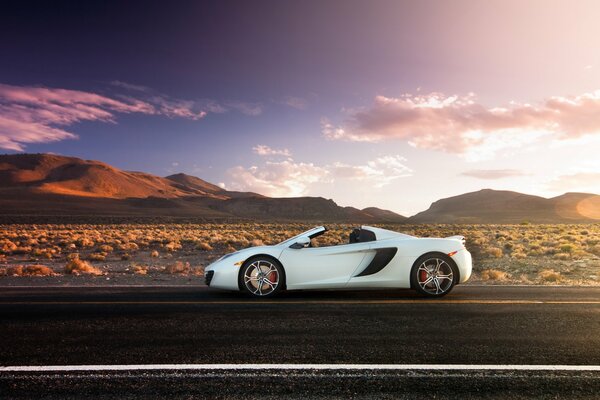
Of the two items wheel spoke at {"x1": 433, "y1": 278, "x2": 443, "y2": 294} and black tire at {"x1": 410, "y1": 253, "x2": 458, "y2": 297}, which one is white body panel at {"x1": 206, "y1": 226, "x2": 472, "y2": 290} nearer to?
black tire at {"x1": 410, "y1": 253, "x2": 458, "y2": 297}

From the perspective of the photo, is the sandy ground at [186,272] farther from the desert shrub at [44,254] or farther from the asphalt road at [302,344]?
the asphalt road at [302,344]

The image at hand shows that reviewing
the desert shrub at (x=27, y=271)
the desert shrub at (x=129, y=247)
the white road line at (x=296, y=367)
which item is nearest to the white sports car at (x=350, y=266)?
the white road line at (x=296, y=367)

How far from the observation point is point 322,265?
824 cm

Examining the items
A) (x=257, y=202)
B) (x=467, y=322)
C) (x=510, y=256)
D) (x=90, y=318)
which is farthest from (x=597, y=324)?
(x=257, y=202)

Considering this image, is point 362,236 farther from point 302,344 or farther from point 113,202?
point 113,202

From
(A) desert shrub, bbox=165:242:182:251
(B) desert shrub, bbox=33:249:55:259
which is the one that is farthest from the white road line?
(A) desert shrub, bbox=165:242:182:251

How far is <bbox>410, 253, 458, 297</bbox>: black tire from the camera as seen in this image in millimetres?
8398

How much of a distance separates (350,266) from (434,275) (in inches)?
62.0

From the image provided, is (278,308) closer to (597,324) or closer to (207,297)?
(207,297)

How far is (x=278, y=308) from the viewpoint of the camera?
720 centimetres

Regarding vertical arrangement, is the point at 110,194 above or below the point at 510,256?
above

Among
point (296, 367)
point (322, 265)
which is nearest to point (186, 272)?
point (322, 265)

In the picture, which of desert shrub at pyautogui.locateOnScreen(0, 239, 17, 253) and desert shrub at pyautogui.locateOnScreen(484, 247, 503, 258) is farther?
desert shrub at pyautogui.locateOnScreen(0, 239, 17, 253)

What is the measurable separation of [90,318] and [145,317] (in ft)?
2.49
